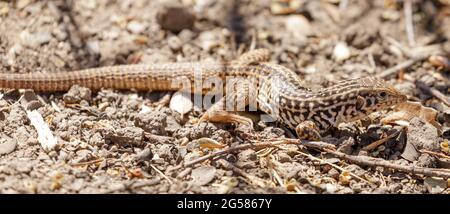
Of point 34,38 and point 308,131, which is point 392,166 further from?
point 34,38

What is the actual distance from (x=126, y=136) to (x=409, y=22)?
4056 mm

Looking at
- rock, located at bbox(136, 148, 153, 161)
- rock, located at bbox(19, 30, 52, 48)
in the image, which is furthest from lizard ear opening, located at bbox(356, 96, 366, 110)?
rock, located at bbox(19, 30, 52, 48)

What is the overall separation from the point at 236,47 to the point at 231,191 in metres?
2.66

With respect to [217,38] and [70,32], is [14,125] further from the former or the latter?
[217,38]

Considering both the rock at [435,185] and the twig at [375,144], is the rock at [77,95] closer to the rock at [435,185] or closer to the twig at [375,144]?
the twig at [375,144]

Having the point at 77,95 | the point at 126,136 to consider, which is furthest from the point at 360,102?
the point at 77,95

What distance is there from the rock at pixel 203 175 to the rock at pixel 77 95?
1607 millimetres

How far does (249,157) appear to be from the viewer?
17.4 feet

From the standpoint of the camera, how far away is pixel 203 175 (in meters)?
5.11

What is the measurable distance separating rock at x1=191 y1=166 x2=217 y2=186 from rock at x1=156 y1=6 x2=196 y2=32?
2.54 m

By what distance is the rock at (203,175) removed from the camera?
5.03m

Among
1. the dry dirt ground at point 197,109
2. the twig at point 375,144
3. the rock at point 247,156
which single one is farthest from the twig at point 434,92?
the rock at point 247,156

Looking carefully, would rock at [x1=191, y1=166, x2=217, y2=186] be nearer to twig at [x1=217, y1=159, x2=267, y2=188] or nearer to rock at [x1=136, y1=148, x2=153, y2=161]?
twig at [x1=217, y1=159, x2=267, y2=188]
